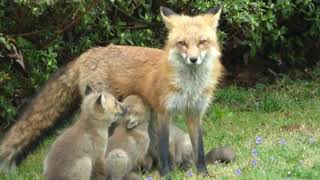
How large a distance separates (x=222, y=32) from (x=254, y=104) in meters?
1.44

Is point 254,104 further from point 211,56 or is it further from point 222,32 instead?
point 211,56

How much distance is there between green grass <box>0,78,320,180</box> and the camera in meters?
8.23

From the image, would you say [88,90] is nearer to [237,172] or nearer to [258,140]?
[237,172]

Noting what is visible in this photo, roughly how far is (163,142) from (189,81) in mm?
723

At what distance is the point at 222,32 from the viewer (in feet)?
35.6

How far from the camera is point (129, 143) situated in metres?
8.16

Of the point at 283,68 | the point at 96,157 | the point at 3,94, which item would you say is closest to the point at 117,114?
the point at 96,157

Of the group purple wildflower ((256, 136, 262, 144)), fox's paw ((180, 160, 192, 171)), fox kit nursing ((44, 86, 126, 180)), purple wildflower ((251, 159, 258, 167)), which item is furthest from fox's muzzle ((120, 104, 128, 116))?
purple wildflower ((256, 136, 262, 144))

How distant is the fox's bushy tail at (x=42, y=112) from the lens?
8641 mm

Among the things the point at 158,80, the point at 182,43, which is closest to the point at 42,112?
the point at 158,80

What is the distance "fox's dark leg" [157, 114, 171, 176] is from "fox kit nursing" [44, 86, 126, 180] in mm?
520

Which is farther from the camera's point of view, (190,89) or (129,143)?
(190,89)

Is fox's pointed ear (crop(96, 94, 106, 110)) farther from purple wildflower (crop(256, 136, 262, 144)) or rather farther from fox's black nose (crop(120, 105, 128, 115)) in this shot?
purple wildflower (crop(256, 136, 262, 144))

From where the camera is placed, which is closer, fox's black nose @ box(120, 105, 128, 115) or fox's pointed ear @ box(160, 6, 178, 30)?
fox's black nose @ box(120, 105, 128, 115)
